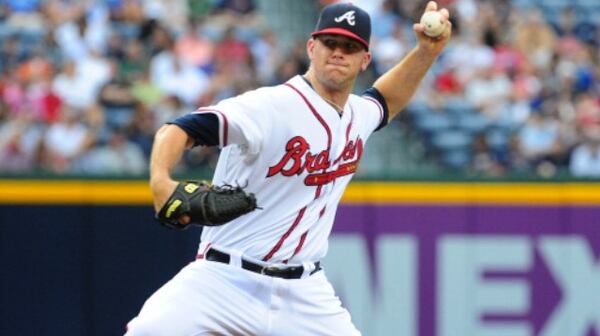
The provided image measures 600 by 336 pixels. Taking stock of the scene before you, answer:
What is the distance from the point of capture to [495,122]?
10891 millimetres

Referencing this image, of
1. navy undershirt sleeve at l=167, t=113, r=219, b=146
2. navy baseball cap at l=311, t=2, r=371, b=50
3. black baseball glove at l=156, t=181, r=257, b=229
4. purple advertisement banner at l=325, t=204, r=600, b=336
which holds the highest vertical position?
navy baseball cap at l=311, t=2, r=371, b=50

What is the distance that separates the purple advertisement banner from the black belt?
2376 mm

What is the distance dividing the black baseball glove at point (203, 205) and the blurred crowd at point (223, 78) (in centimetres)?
468

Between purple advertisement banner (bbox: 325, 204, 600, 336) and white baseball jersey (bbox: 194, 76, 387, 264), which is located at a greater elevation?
white baseball jersey (bbox: 194, 76, 387, 264)

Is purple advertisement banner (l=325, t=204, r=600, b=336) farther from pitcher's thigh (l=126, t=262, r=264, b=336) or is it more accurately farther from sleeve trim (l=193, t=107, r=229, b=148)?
sleeve trim (l=193, t=107, r=229, b=148)

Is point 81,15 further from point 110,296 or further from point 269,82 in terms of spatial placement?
point 110,296

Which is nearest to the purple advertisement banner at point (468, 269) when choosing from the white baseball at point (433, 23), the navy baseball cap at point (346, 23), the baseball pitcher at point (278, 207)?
the white baseball at point (433, 23)

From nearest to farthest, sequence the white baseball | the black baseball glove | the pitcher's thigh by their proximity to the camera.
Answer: the black baseball glove → the pitcher's thigh → the white baseball

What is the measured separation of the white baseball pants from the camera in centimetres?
475

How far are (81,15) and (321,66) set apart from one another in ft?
19.9

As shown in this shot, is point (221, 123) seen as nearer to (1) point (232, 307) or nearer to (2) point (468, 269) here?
(1) point (232, 307)

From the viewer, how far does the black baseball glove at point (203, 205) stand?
421 centimetres

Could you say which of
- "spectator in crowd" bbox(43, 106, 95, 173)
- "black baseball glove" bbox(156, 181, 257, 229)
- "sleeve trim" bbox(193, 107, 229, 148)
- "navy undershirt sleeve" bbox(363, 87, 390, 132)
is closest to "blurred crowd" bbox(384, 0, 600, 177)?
"spectator in crowd" bbox(43, 106, 95, 173)

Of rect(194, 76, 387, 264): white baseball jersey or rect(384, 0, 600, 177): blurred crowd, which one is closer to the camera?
rect(194, 76, 387, 264): white baseball jersey
